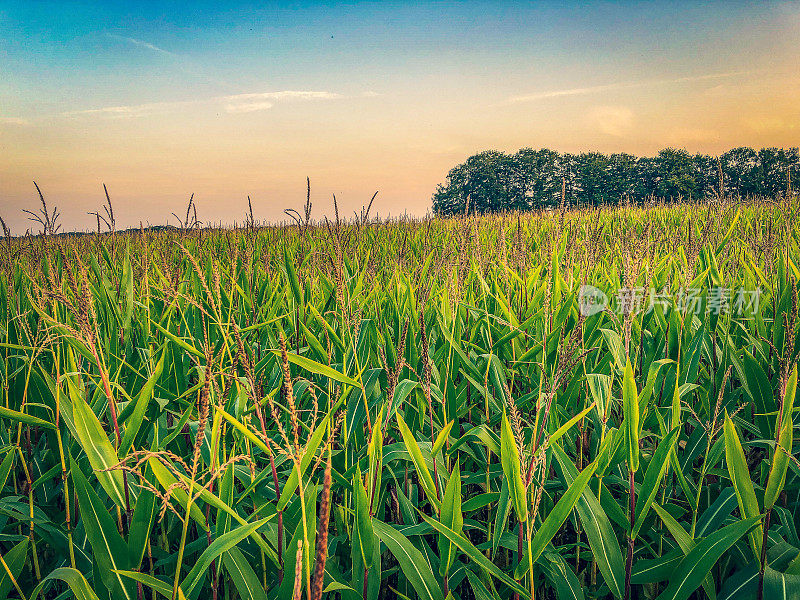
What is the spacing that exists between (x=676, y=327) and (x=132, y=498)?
2.17 m

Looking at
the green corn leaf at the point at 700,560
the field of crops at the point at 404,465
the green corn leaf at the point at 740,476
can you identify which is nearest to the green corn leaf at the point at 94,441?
the field of crops at the point at 404,465

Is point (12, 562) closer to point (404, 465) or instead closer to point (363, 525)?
point (363, 525)

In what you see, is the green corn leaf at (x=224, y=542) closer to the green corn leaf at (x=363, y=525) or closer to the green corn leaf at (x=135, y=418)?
the green corn leaf at (x=363, y=525)

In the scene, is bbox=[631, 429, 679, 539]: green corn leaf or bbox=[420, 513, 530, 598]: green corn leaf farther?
bbox=[631, 429, 679, 539]: green corn leaf

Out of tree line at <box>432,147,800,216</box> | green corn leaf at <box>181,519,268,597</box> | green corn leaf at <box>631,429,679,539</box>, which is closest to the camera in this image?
green corn leaf at <box>181,519,268,597</box>

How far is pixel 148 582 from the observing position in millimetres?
883

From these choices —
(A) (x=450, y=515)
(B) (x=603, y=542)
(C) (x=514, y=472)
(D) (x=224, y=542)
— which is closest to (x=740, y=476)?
(B) (x=603, y=542)

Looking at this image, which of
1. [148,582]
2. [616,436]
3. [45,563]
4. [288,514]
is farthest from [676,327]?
[45,563]

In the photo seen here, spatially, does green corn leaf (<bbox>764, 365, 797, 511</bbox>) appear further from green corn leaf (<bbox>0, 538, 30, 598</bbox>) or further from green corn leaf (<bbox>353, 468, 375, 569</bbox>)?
green corn leaf (<bbox>0, 538, 30, 598</bbox>)

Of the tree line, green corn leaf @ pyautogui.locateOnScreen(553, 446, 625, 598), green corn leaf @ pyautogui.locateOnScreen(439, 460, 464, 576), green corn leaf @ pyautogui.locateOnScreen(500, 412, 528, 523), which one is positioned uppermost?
the tree line

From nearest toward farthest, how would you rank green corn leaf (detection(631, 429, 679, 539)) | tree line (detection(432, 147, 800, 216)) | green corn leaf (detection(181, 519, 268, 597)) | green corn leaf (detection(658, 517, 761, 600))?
green corn leaf (detection(181, 519, 268, 597)), green corn leaf (detection(658, 517, 761, 600)), green corn leaf (detection(631, 429, 679, 539)), tree line (detection(432, 147, 800, 216))

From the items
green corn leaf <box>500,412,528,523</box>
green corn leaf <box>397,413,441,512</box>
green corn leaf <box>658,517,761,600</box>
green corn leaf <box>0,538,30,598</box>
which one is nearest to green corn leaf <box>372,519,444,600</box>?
green corn leaf <box>397,413,441,512</box>

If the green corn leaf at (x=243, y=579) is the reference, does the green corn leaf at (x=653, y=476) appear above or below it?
Answer: above

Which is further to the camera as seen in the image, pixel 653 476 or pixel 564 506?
pixel 653 476
